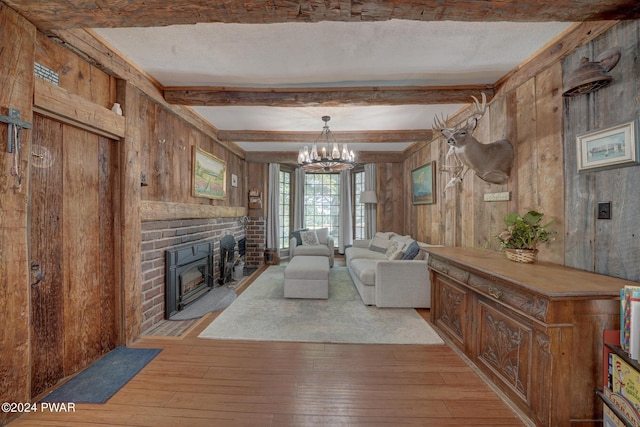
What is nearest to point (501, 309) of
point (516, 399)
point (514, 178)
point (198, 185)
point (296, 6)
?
point (516, 399)

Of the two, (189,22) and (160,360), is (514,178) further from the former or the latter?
(160,360)

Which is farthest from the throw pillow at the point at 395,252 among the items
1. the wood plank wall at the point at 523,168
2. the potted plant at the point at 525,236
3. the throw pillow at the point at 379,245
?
the potted plant at the point at 525,236

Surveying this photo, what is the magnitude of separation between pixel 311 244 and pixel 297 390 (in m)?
4.22

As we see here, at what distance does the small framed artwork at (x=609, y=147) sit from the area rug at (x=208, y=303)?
383 centimetres

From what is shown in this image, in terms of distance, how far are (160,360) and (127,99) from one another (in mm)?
2374

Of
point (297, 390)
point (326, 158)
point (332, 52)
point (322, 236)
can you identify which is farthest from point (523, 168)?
point (322, 236)

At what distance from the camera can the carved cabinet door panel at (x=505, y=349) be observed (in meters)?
1.61

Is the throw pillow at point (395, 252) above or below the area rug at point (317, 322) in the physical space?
above

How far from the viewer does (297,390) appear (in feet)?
6.23

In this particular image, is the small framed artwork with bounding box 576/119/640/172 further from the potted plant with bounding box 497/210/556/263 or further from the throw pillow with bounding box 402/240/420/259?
the throw pillow with bounding box 402/240/420/259

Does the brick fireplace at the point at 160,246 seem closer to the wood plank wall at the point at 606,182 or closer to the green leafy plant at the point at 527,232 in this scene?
the green leafy plant at the point at 527,232

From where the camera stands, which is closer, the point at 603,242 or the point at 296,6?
the point at 296,6

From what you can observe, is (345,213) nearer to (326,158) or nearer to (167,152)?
(326,158)

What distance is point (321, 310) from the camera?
3369 millimetres
